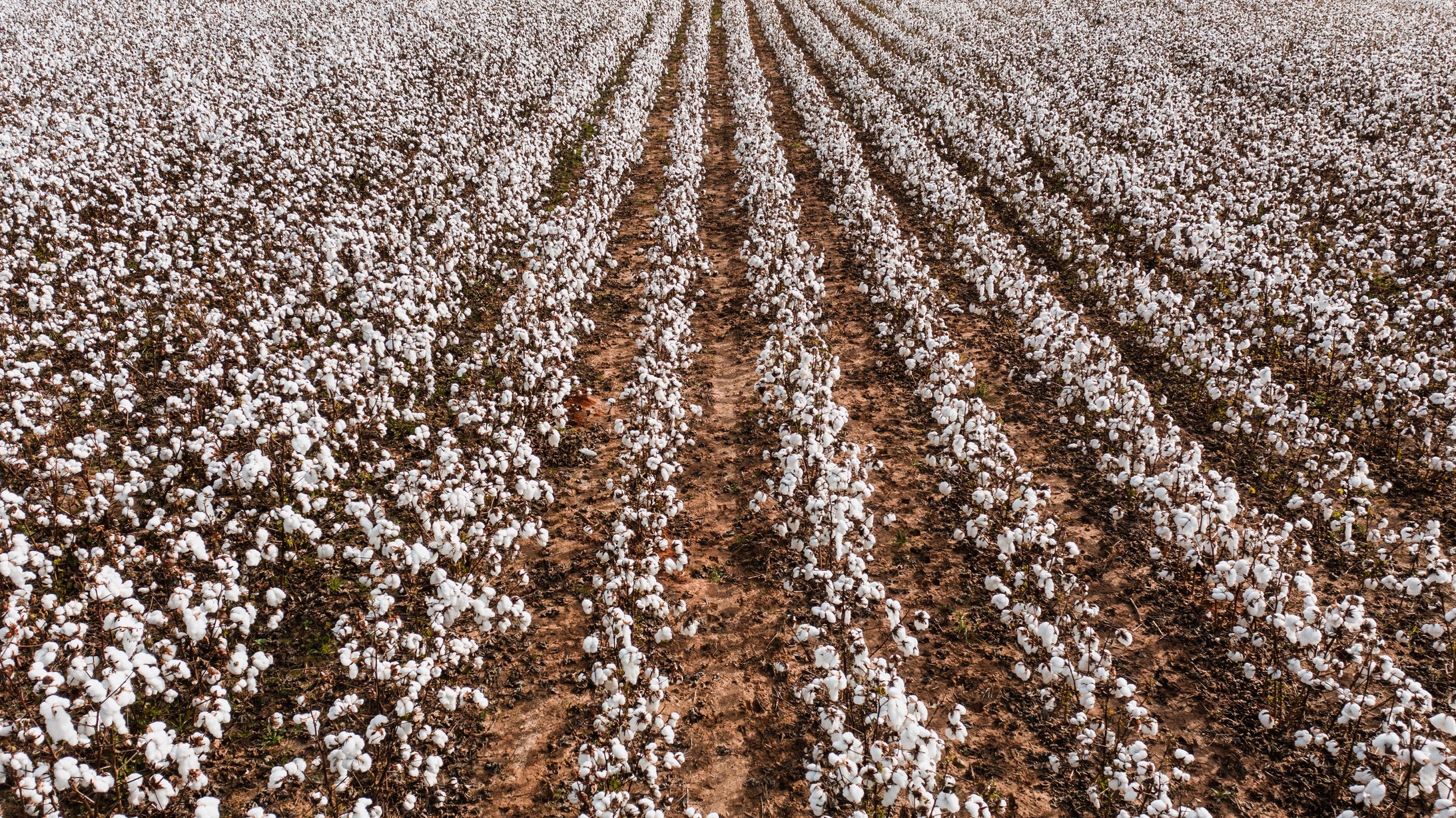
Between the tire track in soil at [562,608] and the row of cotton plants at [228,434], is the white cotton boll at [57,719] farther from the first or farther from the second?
the tire track in soil at [562,608]

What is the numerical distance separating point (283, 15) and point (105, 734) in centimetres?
4175

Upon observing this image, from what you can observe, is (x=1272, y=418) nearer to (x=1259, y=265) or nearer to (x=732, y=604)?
(x=1259, y=265)

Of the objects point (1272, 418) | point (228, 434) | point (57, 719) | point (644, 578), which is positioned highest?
point (228, 434)

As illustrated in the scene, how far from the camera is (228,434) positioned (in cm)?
873

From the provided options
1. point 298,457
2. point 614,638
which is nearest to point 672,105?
point 298,457

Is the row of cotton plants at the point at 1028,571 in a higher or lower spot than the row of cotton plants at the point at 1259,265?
lower

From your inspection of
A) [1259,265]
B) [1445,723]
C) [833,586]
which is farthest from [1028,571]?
[1259,265]

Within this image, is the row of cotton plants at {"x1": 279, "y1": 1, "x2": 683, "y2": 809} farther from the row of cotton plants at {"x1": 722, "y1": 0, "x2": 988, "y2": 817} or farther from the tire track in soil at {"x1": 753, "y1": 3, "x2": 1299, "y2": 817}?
the tire track in soil at {"x1": 753, "y1": 3, "x2": 1299, "y2": 817}

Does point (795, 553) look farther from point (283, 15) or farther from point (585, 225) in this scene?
point (283, 15)

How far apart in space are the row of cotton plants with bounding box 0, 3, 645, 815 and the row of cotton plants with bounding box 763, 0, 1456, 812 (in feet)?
23.9

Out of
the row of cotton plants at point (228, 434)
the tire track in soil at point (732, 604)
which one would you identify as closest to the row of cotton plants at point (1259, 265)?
the tire track in soil at point (732, 604)

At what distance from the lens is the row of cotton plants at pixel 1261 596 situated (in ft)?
20.4

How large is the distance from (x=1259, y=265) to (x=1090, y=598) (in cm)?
993

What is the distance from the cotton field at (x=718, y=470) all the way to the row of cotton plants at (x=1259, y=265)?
139mm
